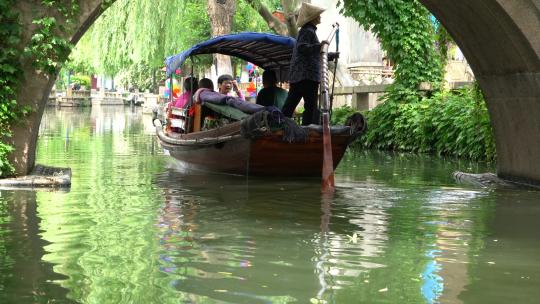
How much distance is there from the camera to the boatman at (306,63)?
37.3 feet

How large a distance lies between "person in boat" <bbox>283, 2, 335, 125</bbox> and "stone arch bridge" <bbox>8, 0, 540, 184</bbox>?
174 cm

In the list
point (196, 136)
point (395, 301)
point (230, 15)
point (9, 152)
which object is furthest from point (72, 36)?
point (230, 15)

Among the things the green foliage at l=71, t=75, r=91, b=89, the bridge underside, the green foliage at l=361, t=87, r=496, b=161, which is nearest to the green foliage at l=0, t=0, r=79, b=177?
the bridge underside

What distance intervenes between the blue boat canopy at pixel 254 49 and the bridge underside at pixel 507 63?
13.4ft

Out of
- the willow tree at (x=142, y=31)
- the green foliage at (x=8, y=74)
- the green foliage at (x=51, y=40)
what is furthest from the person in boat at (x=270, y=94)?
the willow tree at (x=142, y=31)

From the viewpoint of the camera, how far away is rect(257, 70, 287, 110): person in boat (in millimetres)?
13641

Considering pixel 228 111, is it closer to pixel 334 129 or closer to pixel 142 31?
pixel 334 129

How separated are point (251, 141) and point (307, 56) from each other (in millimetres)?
1371

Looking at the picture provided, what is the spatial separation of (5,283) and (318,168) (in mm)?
7334

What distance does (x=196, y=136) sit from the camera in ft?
43.5

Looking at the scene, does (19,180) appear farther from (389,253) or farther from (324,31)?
(324,31)

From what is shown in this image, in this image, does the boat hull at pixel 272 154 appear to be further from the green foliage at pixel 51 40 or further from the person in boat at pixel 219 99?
the green foliage at pixel 51 40

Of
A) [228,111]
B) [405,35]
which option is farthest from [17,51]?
[405,35]

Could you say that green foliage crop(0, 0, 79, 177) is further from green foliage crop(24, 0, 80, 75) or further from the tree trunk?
the tree trunk
